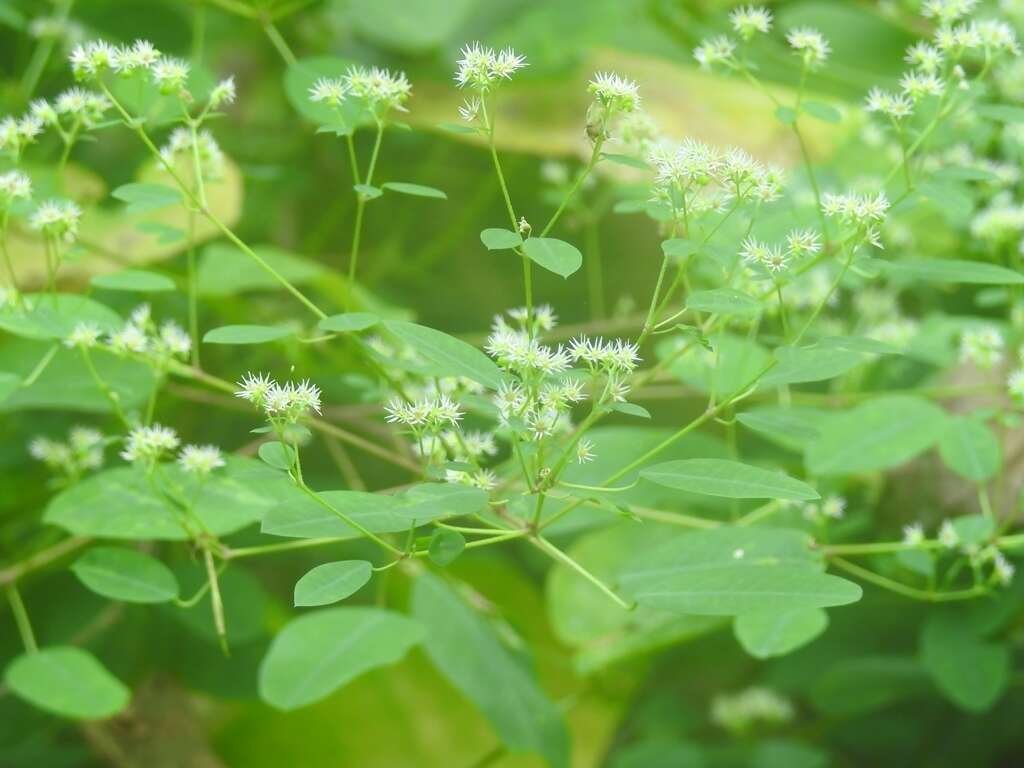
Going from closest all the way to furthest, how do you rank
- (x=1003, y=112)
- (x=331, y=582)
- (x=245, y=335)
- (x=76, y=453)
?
(x=331, y=582) < (x=245, y=335) < (x=1003, y=112) < (x=76, y=453)

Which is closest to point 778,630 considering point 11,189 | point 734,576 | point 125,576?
point 734,576

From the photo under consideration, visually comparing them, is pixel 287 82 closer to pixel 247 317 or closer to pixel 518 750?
pixel 247 317

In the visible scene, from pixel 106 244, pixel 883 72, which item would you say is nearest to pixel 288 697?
pixel 106 244

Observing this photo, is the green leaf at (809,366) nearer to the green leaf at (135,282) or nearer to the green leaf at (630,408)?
the green leaf at (630,408)

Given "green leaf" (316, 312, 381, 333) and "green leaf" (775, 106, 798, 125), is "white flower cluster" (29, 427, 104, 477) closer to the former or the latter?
"green leaf" (316, 312, 381, 333)

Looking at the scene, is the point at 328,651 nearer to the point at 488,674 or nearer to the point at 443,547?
the point at 488,674

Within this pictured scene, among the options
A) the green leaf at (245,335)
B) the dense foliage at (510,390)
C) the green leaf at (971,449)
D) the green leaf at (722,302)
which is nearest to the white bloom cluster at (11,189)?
the dense foliage at (510,390)

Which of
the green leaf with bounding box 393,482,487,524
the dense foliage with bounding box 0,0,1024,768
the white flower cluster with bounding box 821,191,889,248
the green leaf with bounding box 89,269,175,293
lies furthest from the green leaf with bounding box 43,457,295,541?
the white flower cluster with bounding box 821,191,889,248
